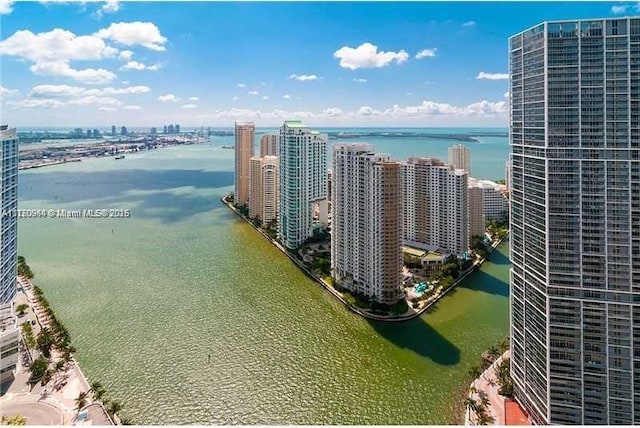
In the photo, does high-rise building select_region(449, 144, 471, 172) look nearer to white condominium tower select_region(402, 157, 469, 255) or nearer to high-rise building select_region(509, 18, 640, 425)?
white condominium tower select_region(402, 157, 469, 255)

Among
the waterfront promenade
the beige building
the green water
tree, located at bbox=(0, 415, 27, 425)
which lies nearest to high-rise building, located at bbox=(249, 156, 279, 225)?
the green water

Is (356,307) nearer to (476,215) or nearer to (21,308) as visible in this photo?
(476,215)

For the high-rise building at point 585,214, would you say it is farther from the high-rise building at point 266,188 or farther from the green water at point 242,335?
the high-rise building at point 266,188

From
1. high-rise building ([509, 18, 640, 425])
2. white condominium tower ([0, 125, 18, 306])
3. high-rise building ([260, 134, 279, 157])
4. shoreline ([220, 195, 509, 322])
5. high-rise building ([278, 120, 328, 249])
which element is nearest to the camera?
high-rise building ([509, 18, 640, 425])

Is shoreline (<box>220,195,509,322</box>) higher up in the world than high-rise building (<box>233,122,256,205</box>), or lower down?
lower down

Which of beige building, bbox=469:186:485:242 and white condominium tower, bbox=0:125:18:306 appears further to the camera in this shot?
beige building, bbox=469:186:485:242

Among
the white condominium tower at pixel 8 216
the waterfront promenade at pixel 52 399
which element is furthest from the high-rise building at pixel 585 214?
the white condominium tower at pixel 8 216

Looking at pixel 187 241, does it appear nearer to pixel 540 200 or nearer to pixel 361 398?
pixel 361 398
